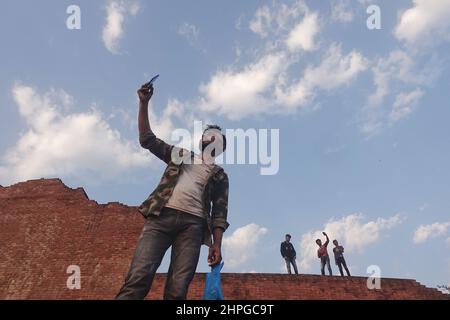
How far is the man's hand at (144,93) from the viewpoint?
8.18 ft

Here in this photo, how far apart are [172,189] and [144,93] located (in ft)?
2.14

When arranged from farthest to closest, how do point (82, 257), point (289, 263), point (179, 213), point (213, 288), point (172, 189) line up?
1. point (82, 257)
2. point (289, 263)
3. point (172, 189)
4. point (179, 213)
5. point (213, 288)

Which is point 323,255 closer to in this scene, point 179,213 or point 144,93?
point 179,213

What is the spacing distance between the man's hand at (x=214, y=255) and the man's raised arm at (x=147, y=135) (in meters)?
0.69

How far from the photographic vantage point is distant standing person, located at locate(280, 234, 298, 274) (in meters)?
10.4

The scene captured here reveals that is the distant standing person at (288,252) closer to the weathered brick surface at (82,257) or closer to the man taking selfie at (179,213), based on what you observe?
the weathered brick surface at (82,257)

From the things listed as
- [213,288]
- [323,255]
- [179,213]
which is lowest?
[213,288]

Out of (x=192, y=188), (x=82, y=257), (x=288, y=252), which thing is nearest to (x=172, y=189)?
(x=192, y=188)

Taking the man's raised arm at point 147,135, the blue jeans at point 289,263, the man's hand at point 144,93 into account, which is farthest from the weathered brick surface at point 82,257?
the man's hand at point 144,93

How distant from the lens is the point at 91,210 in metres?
12.7

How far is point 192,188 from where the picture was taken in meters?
2.57
